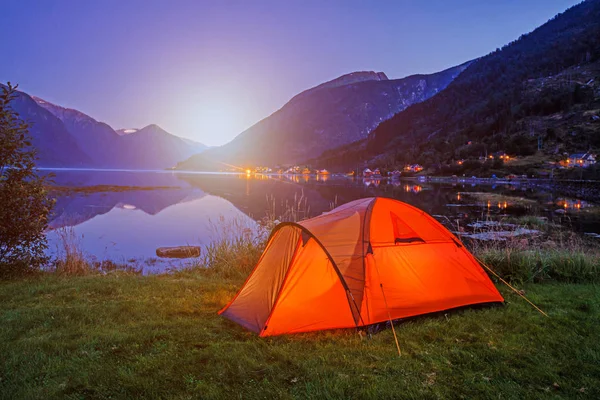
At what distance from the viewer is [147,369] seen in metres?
4.83

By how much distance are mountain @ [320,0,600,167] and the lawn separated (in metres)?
101

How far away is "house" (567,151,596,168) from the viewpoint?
77.2 metres

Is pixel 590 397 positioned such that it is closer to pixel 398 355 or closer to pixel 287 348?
pixel 398 355

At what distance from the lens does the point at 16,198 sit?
9.16 m

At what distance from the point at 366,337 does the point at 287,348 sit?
131cm

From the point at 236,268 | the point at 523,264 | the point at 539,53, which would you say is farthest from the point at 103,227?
the point at 539,53

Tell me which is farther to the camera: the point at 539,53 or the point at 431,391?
the point at 539,53

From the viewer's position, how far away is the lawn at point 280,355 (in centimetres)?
439

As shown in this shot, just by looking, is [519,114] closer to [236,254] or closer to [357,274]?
[236,254]

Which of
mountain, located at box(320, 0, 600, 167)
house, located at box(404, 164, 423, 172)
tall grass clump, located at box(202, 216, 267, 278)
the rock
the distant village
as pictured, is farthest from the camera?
house, located at box(404, 164, 423, 172)

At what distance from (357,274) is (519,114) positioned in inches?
5491

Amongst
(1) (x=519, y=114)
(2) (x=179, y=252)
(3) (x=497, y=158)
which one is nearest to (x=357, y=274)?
(2) (x=179, y=252)

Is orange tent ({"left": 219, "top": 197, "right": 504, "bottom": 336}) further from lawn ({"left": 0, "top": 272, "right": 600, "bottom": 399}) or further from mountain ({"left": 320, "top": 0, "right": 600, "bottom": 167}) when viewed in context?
mountain ({"left": 320, "top": 0, "right": 600, "bottom": 167})

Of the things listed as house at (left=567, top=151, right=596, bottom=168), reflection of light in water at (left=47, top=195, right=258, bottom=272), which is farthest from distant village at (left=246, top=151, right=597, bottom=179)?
reflection of light in water at (left=47, top=195, right=258, bottom=272)
